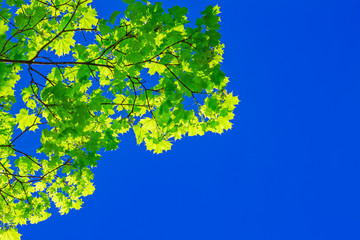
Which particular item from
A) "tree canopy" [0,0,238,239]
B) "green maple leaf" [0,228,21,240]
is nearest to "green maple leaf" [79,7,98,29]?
"tree canopy" [0,0,238,239]

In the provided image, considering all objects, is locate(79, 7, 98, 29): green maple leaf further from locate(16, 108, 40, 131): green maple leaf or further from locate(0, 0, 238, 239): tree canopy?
locate(16, 108, 40, 131): green maple leaf

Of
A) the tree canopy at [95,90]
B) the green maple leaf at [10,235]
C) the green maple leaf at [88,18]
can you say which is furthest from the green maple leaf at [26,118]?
the green maple leaf at [10,235]

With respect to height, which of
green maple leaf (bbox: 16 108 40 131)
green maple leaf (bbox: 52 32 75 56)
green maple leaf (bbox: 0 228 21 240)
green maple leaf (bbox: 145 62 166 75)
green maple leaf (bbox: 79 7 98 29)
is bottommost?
green maple leaf (bbox: 0 228 21 240)

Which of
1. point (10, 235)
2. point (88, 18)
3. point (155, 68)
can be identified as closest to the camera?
point (155, 68)

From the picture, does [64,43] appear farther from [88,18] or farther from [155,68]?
[155,68]

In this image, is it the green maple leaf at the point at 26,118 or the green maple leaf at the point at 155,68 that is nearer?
the green maple leaf at the point at 155,68

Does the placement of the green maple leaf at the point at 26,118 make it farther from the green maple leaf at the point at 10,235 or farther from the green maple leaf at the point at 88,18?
the green maple leaf at the point at 10,235

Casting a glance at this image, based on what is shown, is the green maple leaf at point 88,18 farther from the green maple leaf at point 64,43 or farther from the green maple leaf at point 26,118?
the green maple leaf at point 26,118

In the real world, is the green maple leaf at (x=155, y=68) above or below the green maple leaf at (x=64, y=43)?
below

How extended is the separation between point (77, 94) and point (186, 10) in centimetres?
190

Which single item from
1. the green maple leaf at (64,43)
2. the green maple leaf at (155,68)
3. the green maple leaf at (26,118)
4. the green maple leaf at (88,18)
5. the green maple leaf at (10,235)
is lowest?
the green maple leaf at (10,235)

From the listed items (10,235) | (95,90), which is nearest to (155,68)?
(95,90)

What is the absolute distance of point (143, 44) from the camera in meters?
3.28

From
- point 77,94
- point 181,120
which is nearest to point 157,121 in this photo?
point 181,120
